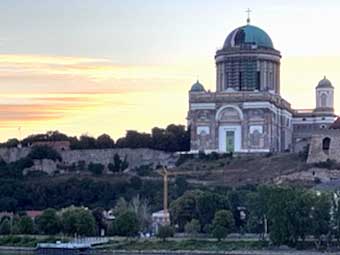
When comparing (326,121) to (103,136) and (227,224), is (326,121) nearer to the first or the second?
(103,136)

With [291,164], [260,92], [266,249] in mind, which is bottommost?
[266,249]

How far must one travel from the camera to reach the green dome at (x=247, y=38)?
78.4m

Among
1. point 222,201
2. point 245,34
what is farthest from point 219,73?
point 222,201

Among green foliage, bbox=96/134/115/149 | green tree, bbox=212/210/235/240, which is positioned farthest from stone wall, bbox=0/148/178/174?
green tree, bbox=212/210/235/240

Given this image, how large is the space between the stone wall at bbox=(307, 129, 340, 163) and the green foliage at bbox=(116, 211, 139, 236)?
14505 mm

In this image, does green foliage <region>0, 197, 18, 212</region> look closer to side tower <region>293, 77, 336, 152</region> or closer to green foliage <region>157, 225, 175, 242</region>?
green foliage <region>157, 225, 175, 242</region>

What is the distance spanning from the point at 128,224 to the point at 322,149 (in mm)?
15959

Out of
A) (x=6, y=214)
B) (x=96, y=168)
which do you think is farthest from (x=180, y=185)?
(x=6, y=214)

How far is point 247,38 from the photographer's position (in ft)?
257

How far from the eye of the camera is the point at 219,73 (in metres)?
79.4

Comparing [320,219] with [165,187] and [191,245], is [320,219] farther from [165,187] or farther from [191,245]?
[165,187]

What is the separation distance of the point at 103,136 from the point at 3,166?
296 inches

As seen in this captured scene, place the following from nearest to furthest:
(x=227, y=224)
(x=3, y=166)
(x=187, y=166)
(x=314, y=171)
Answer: (x=227, y=224) < (x=314, y=171) < (x=187, y=166) < (x=3, y=166)

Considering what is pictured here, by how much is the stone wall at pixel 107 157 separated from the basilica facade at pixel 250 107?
3.01 m
